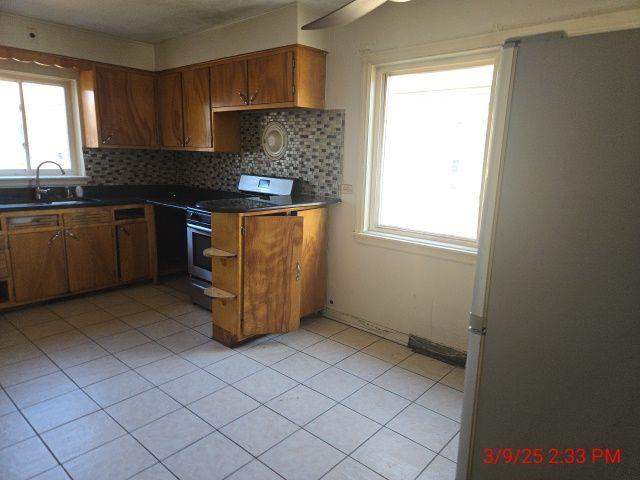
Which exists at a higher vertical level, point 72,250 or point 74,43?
point 74,43

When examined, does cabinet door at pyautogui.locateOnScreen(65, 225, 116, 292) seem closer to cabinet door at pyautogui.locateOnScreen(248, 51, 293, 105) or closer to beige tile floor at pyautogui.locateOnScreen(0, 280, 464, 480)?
beige tile floor at pyautogui.locateOnScreen(0, 280, 464, 480)

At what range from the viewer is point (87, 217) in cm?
360

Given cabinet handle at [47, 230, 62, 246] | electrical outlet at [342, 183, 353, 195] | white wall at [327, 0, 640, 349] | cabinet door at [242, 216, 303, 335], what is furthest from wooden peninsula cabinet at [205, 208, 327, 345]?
cabinet handle at [47, 230, 62, 246]

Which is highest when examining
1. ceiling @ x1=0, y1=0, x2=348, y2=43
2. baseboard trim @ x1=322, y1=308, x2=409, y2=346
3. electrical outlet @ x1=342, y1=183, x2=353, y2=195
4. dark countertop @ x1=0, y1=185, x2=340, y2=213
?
ceiling @ x1=0, y1=0, x2=348, y2=43

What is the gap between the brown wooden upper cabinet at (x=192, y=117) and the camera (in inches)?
145

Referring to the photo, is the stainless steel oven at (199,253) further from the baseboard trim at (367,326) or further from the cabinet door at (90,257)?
the baseboard trim at (367,326)

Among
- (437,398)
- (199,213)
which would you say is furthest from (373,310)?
(199,213)

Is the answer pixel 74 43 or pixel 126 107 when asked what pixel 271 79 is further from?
pixel 74 43

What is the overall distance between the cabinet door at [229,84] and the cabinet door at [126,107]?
964 millimetres

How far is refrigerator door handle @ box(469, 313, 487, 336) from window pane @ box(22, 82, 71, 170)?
414cm

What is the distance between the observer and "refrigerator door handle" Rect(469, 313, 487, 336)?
47.2 inches

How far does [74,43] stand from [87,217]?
5.17 ft

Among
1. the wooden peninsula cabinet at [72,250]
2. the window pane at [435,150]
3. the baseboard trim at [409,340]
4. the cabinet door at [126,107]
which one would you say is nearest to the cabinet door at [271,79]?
the window pane at [435,150]

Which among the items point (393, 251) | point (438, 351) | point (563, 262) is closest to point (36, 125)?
point (393, 251)
